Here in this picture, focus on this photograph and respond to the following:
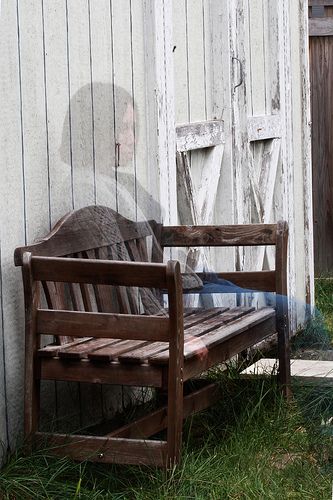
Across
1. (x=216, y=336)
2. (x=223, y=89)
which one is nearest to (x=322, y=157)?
(x=223, y=89)

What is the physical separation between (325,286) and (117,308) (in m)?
5.23

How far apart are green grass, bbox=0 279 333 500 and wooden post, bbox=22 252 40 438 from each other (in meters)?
0.13

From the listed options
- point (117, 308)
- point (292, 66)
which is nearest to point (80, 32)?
point (117, 308)

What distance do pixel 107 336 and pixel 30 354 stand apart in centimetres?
29

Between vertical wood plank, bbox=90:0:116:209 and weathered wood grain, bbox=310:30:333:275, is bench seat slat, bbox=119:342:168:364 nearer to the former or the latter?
vertical wood plank, bbox=90:0:116:209

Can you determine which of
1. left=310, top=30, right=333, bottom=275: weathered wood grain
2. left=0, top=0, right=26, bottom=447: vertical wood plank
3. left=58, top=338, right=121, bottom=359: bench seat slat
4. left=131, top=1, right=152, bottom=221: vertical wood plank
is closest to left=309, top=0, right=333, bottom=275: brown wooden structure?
left=310, top=30, right=333, bottom=275: weathered wood grain

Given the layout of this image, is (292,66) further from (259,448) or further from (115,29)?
(259,448)

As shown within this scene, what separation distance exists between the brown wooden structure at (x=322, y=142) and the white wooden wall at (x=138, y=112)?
7.52 feet

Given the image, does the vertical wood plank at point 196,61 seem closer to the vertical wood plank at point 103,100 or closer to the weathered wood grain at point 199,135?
the weathered wood grain at point 199,135

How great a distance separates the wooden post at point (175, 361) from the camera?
383cm

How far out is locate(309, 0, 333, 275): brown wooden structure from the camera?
34.2ft

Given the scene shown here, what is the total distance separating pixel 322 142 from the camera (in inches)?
414

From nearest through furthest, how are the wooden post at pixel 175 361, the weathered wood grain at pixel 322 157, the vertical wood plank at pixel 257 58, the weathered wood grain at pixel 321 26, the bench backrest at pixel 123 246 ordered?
the wooden post at pixel 175 361, the bench backrest at pixel 123 246, the vertical wood plank at pixel 257 58, the weathered wood grain at pixel 321 26, the weathered wood grain at pixel 322 157

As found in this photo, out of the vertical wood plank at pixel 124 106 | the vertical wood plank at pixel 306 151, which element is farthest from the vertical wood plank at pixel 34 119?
the vertical wood plank at pixel 306 151
